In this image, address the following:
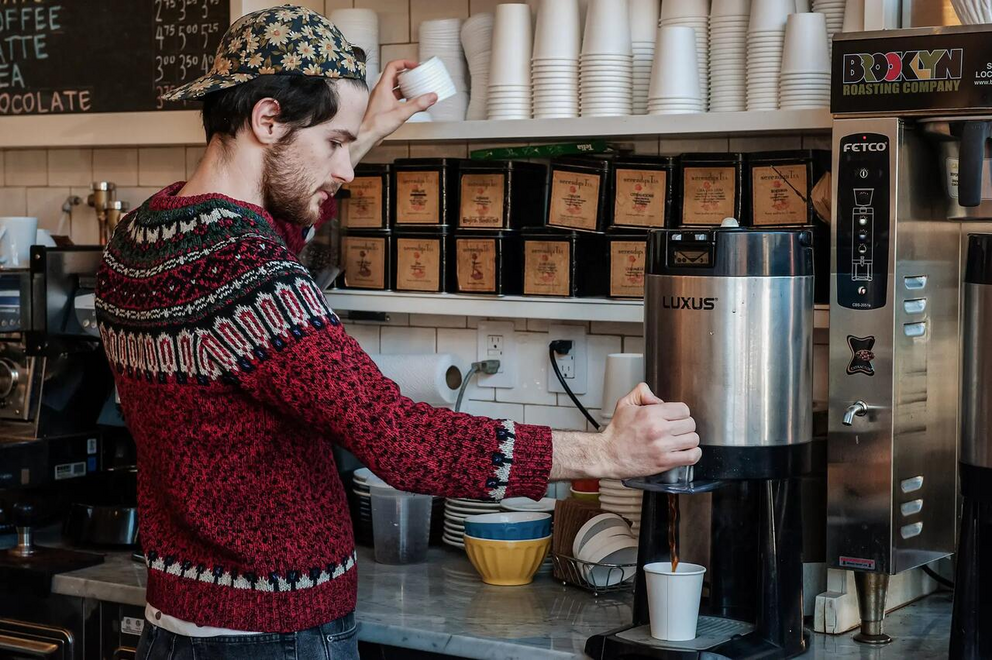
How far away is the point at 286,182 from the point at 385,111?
715mm

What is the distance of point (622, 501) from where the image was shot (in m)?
2.33

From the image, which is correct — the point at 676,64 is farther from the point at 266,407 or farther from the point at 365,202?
the point at 266,407

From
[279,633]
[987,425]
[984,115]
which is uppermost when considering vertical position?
[984,115]

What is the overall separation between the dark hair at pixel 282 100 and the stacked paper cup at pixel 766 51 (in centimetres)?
88

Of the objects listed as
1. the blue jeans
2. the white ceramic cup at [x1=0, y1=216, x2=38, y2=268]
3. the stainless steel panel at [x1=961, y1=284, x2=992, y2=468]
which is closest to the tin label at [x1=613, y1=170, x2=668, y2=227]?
the stainless steel panel at [x1=961, y1=284, x2=992, y2=468]

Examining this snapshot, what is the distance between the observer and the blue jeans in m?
1.60

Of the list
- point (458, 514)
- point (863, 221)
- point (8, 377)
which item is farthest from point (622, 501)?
point (8, 377)

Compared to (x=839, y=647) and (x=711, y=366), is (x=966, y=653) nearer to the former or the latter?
(x=839, y=647)

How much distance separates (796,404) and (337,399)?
72 centimetres

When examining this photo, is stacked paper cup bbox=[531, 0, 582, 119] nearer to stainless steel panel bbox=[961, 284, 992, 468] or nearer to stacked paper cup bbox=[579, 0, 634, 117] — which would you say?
stacked paper cup bbox=[579, 0, 634, 117]

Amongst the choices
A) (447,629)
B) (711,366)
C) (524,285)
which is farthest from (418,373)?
(711,366)

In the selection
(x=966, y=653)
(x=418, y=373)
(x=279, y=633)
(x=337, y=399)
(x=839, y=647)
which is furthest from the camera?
(x=418, y=373)

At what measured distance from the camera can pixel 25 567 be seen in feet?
8.07

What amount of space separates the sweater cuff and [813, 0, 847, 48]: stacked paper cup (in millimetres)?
1102
